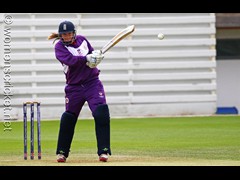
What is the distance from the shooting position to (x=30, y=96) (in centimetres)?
2469

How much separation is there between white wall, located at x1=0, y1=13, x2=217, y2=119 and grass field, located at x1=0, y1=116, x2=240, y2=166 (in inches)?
57.5

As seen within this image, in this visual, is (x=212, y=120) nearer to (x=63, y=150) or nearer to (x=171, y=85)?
(x=171, y=85)

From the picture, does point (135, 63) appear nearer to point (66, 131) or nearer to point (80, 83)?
point (66, 131)

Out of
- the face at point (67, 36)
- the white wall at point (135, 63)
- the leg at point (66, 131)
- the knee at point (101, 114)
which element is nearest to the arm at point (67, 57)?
the face at point (67, 36)

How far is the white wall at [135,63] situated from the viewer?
959 inches

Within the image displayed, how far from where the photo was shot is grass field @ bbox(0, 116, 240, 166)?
12219 mm

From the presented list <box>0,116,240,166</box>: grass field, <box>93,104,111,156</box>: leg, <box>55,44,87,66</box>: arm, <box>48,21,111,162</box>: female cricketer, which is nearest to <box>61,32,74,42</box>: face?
<box>48,21,111,162</box>: female cricketer

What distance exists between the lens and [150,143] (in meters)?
16.1

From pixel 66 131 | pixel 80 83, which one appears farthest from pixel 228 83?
pixel 80 83

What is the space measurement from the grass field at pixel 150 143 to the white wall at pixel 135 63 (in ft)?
4.79

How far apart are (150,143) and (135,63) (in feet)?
28.8

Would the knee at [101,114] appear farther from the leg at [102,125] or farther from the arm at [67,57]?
the arm at [67,57]

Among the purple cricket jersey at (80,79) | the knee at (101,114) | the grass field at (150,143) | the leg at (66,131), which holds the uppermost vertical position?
the purple cricket jersey at (80,79)
